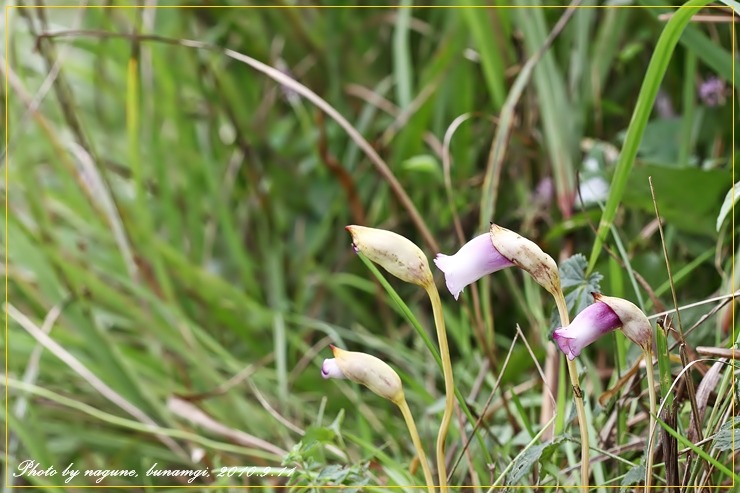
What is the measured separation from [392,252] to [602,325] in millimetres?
95

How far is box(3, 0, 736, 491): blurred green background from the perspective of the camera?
2.04ft

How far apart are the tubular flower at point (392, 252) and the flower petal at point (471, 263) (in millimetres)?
11

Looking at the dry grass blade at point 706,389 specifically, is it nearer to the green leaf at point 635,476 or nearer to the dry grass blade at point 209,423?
the green leaf at point 635,476

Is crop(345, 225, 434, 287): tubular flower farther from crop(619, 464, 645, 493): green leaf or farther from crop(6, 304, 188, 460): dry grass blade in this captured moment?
crop(6, 304, 188, 460): dry grass blade

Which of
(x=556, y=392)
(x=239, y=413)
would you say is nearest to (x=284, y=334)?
(x=239, y=413)

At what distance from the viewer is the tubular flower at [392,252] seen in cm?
36

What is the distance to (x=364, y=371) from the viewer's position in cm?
36

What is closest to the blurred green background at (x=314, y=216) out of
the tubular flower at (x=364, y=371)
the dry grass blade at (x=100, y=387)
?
the dry grass blade at (x=100, y=387)

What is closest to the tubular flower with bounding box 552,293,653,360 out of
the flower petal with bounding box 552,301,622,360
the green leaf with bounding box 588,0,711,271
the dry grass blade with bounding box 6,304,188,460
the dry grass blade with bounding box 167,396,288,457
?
the flower petal with bounding box 552,301,622,360

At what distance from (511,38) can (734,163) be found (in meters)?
0.32

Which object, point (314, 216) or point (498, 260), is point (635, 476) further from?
point (314, 216)

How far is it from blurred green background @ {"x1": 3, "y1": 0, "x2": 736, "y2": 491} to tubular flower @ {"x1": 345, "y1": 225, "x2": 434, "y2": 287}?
0.15 meters

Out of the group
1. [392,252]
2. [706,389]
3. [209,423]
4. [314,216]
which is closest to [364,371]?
[392,252]

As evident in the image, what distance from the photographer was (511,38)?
81 centimetres
